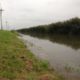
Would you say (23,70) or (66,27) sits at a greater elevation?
(23,70)

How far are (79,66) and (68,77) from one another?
337 cm

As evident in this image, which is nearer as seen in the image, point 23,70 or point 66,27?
point 23,70

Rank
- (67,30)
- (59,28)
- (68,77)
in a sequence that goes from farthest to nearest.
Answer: (59,28), (67,30), (68,77)

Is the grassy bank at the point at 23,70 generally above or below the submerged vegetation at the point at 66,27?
above

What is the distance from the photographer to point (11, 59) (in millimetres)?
16375

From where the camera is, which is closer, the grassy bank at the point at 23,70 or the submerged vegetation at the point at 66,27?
the grassy bank at the point at 23,70

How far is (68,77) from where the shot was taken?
45.2ft

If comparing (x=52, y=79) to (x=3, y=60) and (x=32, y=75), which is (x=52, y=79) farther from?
(x=3, y=60)

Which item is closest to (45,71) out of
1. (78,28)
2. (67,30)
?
(78,28)

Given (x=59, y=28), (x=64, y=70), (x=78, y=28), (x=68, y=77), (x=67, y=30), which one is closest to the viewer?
(x=68, y=77)

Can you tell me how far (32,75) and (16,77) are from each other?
847 mm

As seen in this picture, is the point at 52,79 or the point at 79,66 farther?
the point at 79,66

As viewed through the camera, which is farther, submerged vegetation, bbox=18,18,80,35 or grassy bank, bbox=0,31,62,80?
submerged vegetation, bbox=18,18,80,35

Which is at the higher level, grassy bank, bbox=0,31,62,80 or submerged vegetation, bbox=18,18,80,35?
grassy bank, bbox=0,31,62,80
